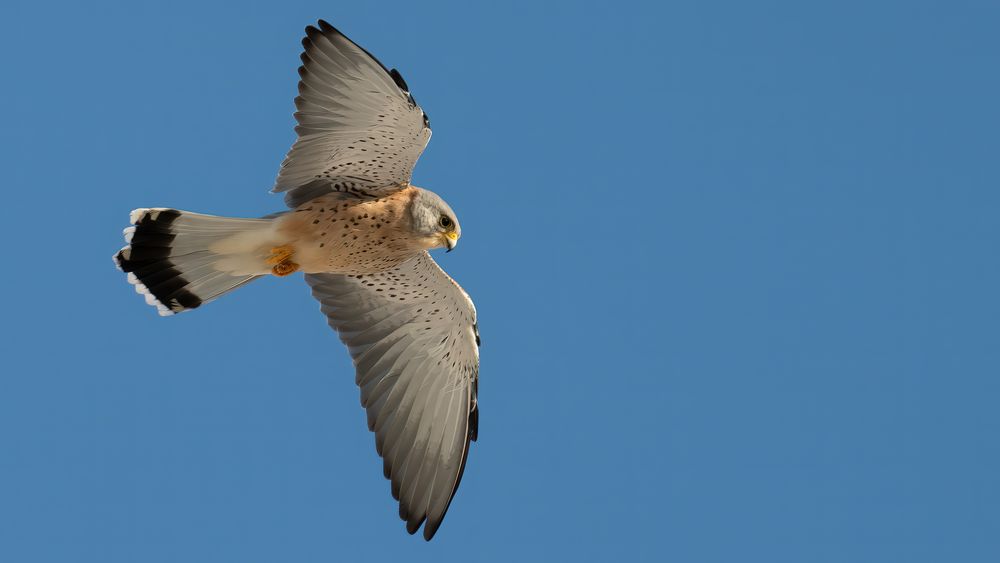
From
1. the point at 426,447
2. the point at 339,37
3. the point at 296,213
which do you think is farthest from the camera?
the point at 426,447

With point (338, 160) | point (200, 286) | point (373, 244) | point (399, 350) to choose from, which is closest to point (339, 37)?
point (338, 160)

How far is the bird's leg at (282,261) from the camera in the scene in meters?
7.57

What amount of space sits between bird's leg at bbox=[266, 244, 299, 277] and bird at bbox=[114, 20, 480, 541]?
1 centimetres

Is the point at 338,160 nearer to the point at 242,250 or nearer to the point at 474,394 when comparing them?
the point at 242,250

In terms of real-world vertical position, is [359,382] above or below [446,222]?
below

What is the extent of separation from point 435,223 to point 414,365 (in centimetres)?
135

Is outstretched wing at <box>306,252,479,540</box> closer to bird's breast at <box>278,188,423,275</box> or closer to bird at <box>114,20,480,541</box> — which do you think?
bird at <box>114,20,480,541</box>

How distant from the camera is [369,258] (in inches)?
305

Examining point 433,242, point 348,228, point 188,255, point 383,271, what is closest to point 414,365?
point 383,271

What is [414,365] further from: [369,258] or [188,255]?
[188,255]

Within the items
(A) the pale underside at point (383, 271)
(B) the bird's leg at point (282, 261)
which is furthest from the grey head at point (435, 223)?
(B) the bird's leg at point (282, 261)

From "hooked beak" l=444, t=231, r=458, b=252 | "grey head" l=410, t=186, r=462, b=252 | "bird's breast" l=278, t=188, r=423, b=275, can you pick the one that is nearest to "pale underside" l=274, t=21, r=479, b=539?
Answer: "bird's breast" l=278, t=188, r=423, b=275

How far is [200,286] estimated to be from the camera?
7629 mm

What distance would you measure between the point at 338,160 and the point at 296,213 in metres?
0.43
